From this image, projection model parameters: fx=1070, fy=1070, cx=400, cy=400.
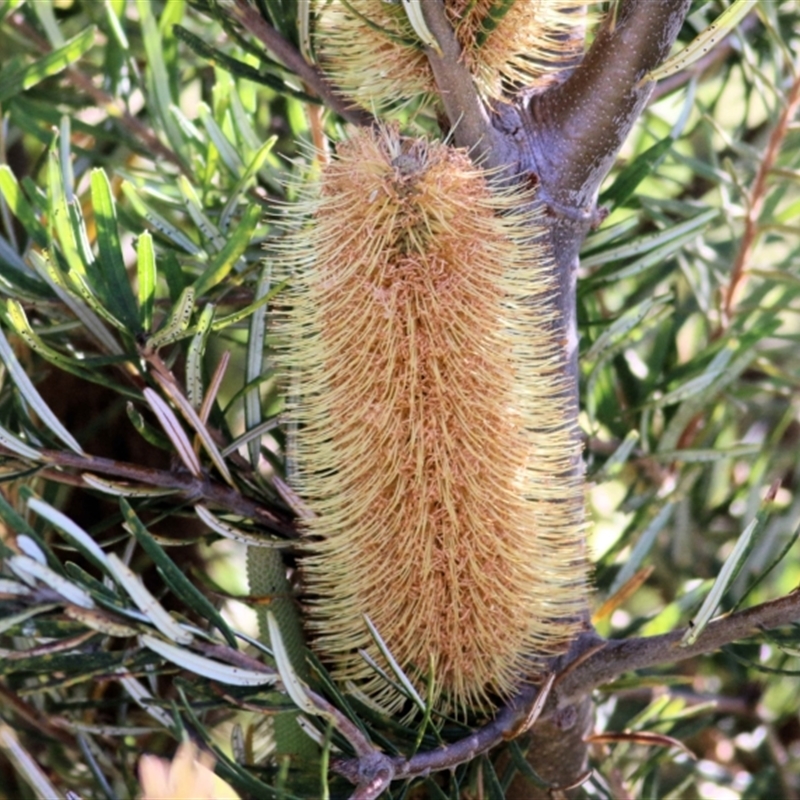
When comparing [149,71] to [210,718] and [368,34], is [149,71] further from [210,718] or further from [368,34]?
[210,718]

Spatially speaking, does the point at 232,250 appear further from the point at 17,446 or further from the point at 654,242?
the point at 654,242

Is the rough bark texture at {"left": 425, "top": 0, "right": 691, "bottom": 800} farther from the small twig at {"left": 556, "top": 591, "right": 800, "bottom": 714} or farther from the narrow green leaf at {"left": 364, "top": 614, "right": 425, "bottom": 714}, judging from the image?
the narrow green leaf at {"left": 364, "top": 614, "right": 425, "bottom": 714}

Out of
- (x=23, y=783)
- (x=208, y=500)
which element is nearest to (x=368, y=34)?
(x=208, y=500)

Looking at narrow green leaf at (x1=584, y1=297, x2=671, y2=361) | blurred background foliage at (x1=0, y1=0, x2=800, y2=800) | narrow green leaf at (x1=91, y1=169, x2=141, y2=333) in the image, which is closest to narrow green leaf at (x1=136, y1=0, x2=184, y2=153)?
blurred background foliage at (x1=0, y1=0, x2=800, y2=800)

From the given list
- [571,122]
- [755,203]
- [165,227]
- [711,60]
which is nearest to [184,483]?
[165,227]

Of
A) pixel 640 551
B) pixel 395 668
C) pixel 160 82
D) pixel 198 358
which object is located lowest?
pixel 640 551

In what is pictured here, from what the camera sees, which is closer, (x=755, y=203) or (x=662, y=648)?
(x=662, y=648)

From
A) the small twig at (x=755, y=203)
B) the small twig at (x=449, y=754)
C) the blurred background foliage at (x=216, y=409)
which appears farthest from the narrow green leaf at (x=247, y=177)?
the small twig at (x=755, y=203)
